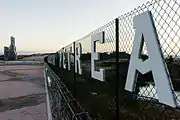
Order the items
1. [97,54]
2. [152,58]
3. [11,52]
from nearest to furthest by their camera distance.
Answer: [152,58], [97,54], [11,52]

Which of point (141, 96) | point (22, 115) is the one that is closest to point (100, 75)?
point (141, 96)

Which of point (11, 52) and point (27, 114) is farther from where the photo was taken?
point (11, 52)

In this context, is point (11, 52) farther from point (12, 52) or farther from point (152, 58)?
point (152, 58)

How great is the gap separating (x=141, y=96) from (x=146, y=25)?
0.62 m

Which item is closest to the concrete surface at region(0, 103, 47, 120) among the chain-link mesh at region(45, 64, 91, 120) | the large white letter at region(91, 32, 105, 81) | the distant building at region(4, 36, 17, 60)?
the chain-link mesh at region(45, 64, 91, 120)

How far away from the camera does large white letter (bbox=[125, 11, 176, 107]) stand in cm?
140

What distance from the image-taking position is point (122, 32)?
2209 millimetres

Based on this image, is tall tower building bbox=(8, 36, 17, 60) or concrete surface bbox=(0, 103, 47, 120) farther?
tall tower building bbox=(8, 36, 17, 60)

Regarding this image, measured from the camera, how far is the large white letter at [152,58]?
1.40m

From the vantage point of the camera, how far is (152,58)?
1.52 metres

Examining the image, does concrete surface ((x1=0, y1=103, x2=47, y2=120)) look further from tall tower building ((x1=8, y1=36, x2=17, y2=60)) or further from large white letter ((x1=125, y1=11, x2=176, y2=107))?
tall tower building ((x1=8, y1=36, x2=17, y2=60))

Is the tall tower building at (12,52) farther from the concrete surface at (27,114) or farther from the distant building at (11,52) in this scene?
the concrete surface at (27,114)

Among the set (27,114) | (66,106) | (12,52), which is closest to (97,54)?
(66,106)

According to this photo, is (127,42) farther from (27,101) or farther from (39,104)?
(27,101)
